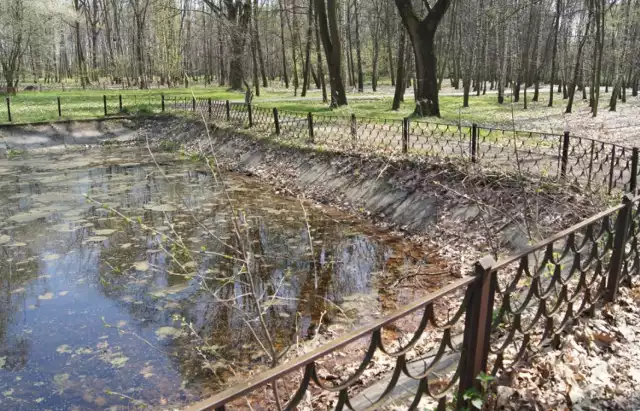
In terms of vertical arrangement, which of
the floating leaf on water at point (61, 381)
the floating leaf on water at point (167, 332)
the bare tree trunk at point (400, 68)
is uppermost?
the bare tree trunk at point (400, 68)

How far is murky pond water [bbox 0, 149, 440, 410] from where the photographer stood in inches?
184

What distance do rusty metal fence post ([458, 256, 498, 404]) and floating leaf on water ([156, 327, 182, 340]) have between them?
3.66 metres

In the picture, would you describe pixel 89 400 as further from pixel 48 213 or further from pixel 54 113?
pixel 54 113

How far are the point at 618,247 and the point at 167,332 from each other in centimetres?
469

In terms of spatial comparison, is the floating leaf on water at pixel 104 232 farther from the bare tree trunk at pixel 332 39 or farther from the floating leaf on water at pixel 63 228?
the bare tree trunk at pixel 332 39

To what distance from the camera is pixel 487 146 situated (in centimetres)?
1085

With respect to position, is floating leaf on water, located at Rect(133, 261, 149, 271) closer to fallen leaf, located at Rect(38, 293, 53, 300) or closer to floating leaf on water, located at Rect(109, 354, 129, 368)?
fallen leaf, located at Rect(38, 293, 53, 300)

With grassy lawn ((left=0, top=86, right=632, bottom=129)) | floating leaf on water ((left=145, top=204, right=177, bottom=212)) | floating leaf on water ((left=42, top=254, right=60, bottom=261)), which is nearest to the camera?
floating leaf on water ((left=42, top=254, right=60, bottom=261))

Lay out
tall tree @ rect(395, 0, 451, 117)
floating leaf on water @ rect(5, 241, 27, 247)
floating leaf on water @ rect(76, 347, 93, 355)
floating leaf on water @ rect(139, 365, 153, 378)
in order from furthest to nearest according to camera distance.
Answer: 1. tall tree @ rect(395, 0, 451, 117)
2. floating leaf on water @ rect(5, 241, 27, 247)
3. floating leaf on water @ rect(76, 347, 93, 355)
4. floating leaf on water @ rect(139, 365, 153, 378)

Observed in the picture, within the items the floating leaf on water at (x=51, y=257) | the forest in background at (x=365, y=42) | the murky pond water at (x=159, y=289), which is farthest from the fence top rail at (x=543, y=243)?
the floating leaf on water at (x=51, y=257)

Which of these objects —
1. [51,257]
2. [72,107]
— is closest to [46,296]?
[51,257]

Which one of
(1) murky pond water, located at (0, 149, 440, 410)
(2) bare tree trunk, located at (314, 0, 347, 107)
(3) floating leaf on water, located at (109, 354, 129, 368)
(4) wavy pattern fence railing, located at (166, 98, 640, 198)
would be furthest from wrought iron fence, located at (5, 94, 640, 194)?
(2) bare tree trunk, located at (314, 0, 347, 107)

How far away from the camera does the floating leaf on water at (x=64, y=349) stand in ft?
17.1

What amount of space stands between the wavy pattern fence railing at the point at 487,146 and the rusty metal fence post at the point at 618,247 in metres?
1.14
